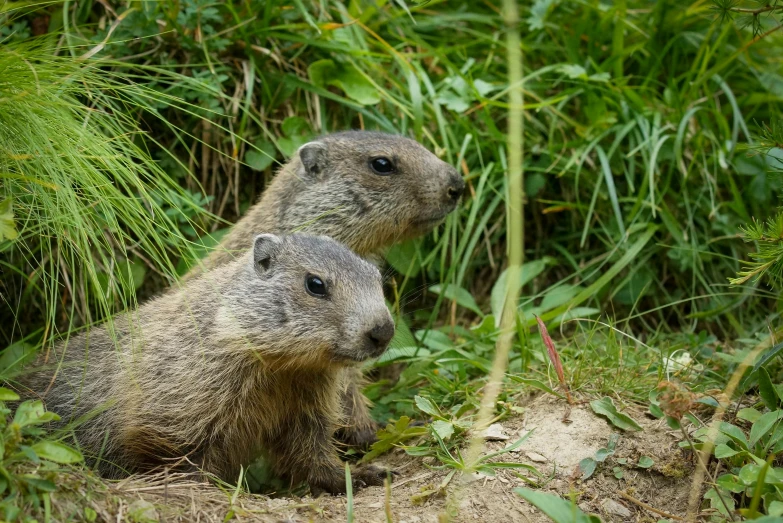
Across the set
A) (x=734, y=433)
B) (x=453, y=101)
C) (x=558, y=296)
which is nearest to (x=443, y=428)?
(x=734, y=433)

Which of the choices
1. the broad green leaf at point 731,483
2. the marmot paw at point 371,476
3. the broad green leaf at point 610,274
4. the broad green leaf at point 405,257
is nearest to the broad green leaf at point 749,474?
the broad green leaf at point 731,483

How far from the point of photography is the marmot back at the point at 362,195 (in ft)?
18.7

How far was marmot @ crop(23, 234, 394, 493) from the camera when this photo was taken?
171 inches

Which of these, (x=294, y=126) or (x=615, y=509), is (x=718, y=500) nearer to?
(x=615, y=509)

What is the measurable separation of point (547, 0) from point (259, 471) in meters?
4.18

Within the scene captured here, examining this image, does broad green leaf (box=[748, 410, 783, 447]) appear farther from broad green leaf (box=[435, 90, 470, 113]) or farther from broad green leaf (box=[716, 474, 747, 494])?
broad green leaf (box=[435, 90, 470, 113])

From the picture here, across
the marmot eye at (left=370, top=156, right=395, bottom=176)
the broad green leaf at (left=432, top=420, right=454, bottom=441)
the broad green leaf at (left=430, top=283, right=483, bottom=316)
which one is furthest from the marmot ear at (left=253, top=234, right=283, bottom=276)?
the broad green leaf at (left=430, top=283, right=483, bottom=316)

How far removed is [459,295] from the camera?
635 centimetres

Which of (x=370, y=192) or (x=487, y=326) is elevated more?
(x=370, y=192)

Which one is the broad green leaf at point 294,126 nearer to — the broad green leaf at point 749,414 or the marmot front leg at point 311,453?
the marmot front leg at point 311,453

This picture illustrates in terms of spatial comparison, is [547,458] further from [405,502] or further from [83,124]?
[83,124]

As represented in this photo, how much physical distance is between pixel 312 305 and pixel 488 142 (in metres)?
2.78

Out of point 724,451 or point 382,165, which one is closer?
point 724,451

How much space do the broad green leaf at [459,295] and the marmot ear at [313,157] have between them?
1196mm
